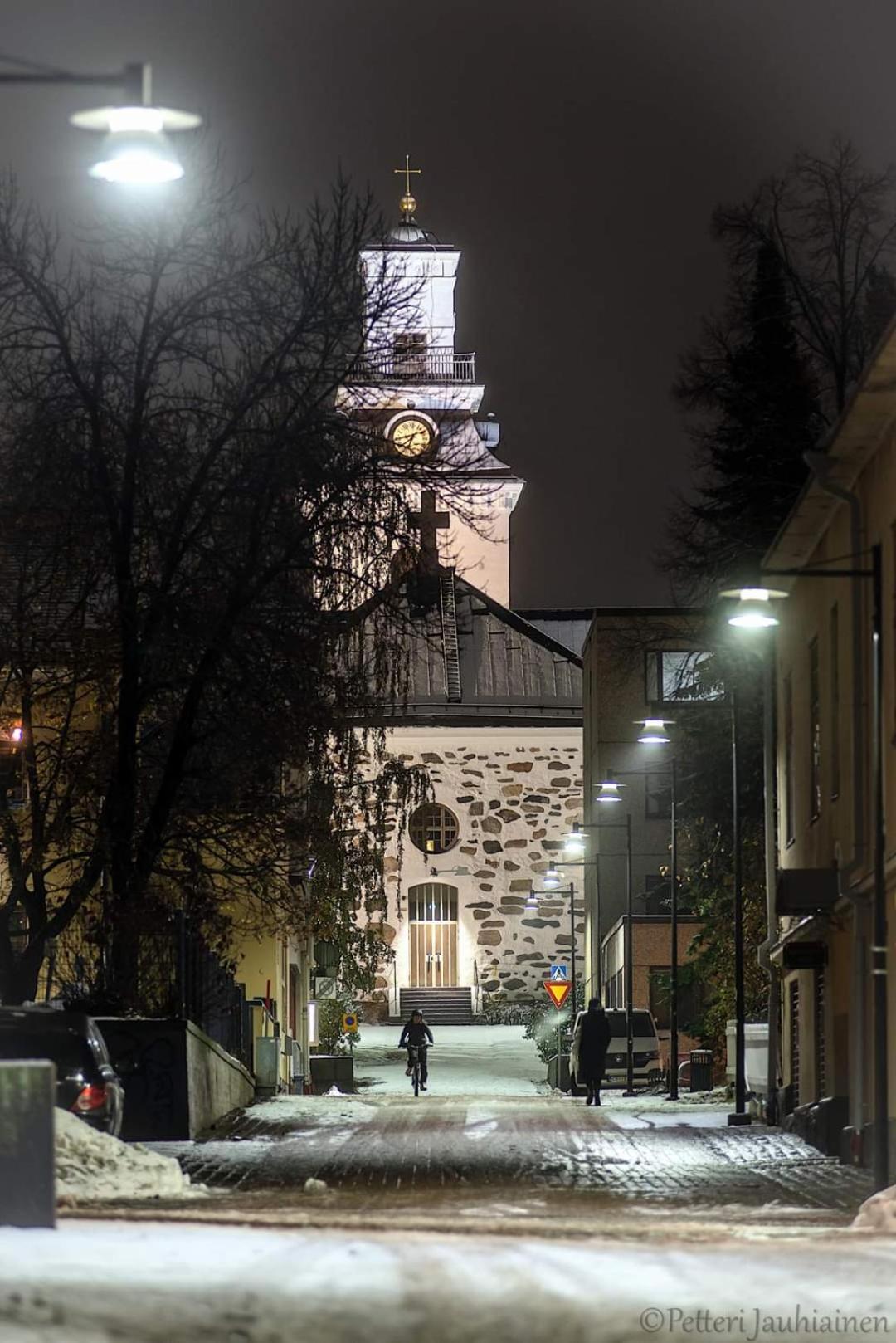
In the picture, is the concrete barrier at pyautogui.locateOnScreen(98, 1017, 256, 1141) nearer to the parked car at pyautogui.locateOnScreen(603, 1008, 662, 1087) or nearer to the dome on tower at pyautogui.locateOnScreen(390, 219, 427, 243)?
the parked car at pyautogui.locateOnScreen(603, 1008, 662, 1087)

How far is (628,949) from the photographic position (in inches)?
1746

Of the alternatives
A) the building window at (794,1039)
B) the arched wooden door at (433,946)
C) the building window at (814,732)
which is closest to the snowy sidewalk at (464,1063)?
the arched wooden door at (433,946)

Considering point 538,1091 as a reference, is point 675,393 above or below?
above

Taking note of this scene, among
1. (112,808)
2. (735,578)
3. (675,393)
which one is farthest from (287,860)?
(675,393)

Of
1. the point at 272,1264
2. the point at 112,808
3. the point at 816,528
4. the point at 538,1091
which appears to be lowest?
the point at 538,1091

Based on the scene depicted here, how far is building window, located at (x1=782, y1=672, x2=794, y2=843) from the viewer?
3114 centimetres

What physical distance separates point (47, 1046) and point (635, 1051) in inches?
1127

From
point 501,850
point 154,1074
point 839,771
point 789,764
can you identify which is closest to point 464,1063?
point 501,850

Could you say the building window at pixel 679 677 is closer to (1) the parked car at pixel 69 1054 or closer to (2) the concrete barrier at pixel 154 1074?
(2) the concrete barrier at pixel 154 1074

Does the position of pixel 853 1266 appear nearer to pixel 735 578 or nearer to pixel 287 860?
pixel 287 860

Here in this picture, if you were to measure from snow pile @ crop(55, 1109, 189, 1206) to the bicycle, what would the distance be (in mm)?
27505

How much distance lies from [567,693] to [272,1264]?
63626 millimetres

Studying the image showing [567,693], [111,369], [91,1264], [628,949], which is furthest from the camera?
[567,693]

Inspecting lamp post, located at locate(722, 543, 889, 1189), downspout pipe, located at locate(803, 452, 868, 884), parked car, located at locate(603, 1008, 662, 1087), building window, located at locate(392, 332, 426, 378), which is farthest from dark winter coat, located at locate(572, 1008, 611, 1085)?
lamp post, located at locate(722, 543, 889, 1189)
